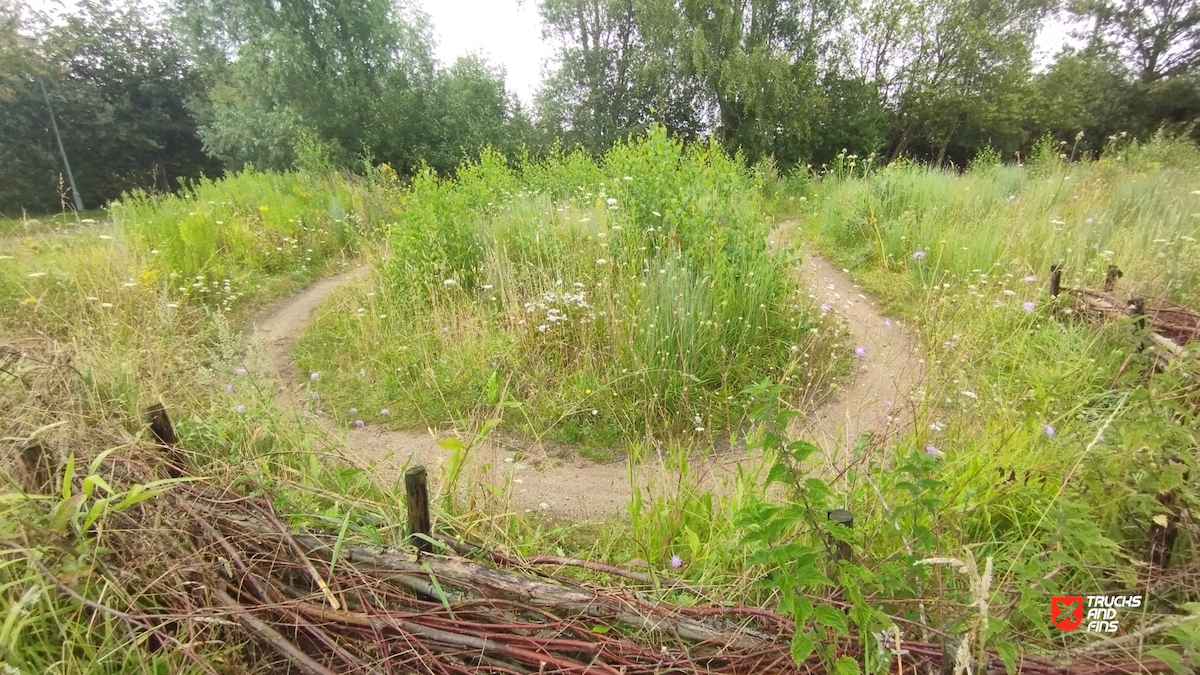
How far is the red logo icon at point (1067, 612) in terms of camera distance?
1.50 meters

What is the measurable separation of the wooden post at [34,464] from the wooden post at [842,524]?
2.64 metres

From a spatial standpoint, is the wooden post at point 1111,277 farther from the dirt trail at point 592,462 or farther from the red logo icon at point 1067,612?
the red logo icon at point 1067,612

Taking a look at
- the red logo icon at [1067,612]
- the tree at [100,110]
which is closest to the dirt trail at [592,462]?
the red logo icon at [1067,612]

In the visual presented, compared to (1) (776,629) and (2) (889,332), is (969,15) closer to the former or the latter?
(2) (889,332)

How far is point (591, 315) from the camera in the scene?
434 centimetres

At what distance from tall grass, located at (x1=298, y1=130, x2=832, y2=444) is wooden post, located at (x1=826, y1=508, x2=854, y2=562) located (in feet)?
6.60

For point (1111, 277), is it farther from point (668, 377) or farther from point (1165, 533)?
point (668, 377)

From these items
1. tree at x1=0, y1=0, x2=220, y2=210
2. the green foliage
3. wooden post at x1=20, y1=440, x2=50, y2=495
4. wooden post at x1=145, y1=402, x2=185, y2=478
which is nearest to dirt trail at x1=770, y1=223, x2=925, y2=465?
wooden post at x1=145, y1=402, x2=185, y2=478

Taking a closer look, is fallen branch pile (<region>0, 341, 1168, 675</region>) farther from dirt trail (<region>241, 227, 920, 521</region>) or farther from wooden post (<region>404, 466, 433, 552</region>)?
dirt trail (<region>241, 227, 920, 521</region>)

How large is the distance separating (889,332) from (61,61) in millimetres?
29980

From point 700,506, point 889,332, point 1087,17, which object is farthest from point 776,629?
point 1087,17

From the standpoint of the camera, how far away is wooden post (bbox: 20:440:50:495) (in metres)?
1.77

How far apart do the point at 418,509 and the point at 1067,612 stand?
6.75 ft

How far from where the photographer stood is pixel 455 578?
167 centimetres
